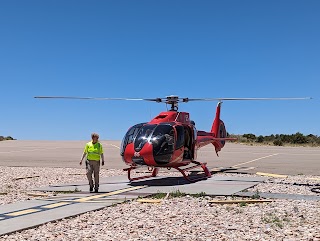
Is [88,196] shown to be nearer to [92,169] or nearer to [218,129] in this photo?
[92,169]

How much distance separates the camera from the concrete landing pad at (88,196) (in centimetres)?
Result: 985

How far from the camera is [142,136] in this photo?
16781mm

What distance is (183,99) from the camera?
18703 mm

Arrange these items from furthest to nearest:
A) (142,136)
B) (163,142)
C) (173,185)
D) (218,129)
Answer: (218,129), (173,185), (142,136), (163,142)

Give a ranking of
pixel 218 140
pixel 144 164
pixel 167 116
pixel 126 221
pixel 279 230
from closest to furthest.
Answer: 1. pixel 279 230
2. pixel 126 221
3. pixel 144 164
4. pixel 167 116
5. pixel 218 140

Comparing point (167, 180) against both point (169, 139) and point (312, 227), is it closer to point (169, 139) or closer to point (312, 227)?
point (169, 139)

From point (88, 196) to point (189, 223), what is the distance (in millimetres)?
5283

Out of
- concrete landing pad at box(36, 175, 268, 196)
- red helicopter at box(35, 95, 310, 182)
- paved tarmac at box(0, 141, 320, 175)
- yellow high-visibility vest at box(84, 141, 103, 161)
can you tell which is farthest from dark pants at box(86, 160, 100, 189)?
paved tarmac at box(0, 141, 320, 175)

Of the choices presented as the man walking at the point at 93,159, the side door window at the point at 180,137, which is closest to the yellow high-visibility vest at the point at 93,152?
the man walking at the point at 93,159

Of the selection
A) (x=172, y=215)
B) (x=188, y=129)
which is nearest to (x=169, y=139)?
(x=188, y=129)

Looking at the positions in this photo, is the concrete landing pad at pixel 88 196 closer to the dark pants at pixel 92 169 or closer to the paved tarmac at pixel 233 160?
the dark pants at pixel 92 169

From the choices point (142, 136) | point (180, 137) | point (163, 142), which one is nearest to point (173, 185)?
point (163, 142)

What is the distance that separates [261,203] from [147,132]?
20.1 ft

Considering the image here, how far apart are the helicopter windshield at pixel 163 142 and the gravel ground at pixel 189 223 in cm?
353
